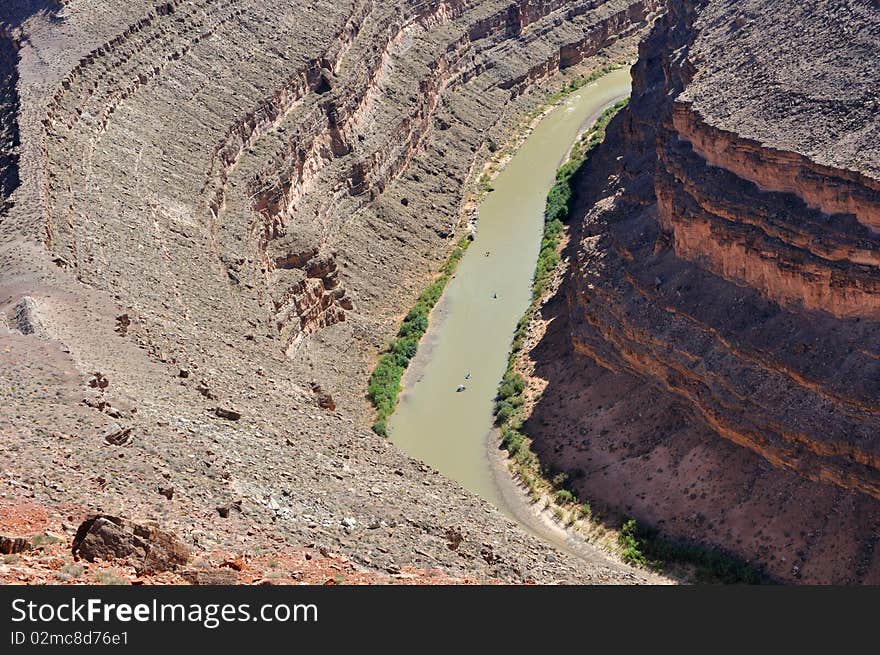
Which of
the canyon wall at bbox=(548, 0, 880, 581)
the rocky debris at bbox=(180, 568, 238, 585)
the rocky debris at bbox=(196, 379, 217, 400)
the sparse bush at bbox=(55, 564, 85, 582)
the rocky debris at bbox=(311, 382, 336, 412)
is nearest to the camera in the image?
the sparse bush at bbox=(55, 564, 85, 582)

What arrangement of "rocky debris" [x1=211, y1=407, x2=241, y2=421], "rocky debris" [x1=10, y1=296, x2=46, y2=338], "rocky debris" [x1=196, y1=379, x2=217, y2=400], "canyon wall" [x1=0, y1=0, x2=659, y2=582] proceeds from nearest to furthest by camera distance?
1. "canyon wall" [x1=0, y1=0, x2=659, y2=582]
2. "rocky debris" [x1=10, y1=296, x2=46, y2=338]
3. "rocky debris" [x1=211, y1=407, x2=241, y2=421]
4. "rocky debris" [x1=196, y1=379, x2=217, y2=400]

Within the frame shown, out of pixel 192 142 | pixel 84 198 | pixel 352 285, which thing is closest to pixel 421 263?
pixel 352 285

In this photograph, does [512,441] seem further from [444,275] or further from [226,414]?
[444,275]

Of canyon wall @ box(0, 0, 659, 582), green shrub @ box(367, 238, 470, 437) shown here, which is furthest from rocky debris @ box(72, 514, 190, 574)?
green shrub @ box(367, 238, 470, 437)

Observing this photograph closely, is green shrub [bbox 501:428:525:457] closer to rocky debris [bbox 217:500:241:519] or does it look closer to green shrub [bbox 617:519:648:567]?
green shrub [bbox 617:519:648:567]

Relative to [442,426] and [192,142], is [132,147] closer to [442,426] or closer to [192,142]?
[192,142]

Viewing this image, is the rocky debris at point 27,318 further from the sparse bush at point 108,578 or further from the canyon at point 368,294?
the sparse bush at point 108,578

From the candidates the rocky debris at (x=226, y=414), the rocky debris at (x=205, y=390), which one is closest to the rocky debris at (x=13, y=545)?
the rocky debris at (x=226, y=414)

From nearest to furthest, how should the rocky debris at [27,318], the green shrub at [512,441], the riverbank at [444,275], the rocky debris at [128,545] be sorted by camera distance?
1. the rocky debris at [128,545]
2. the rocky debris at [27,318]
3. the green shrub at [512,441]
4. the riverbank at [444,275]
